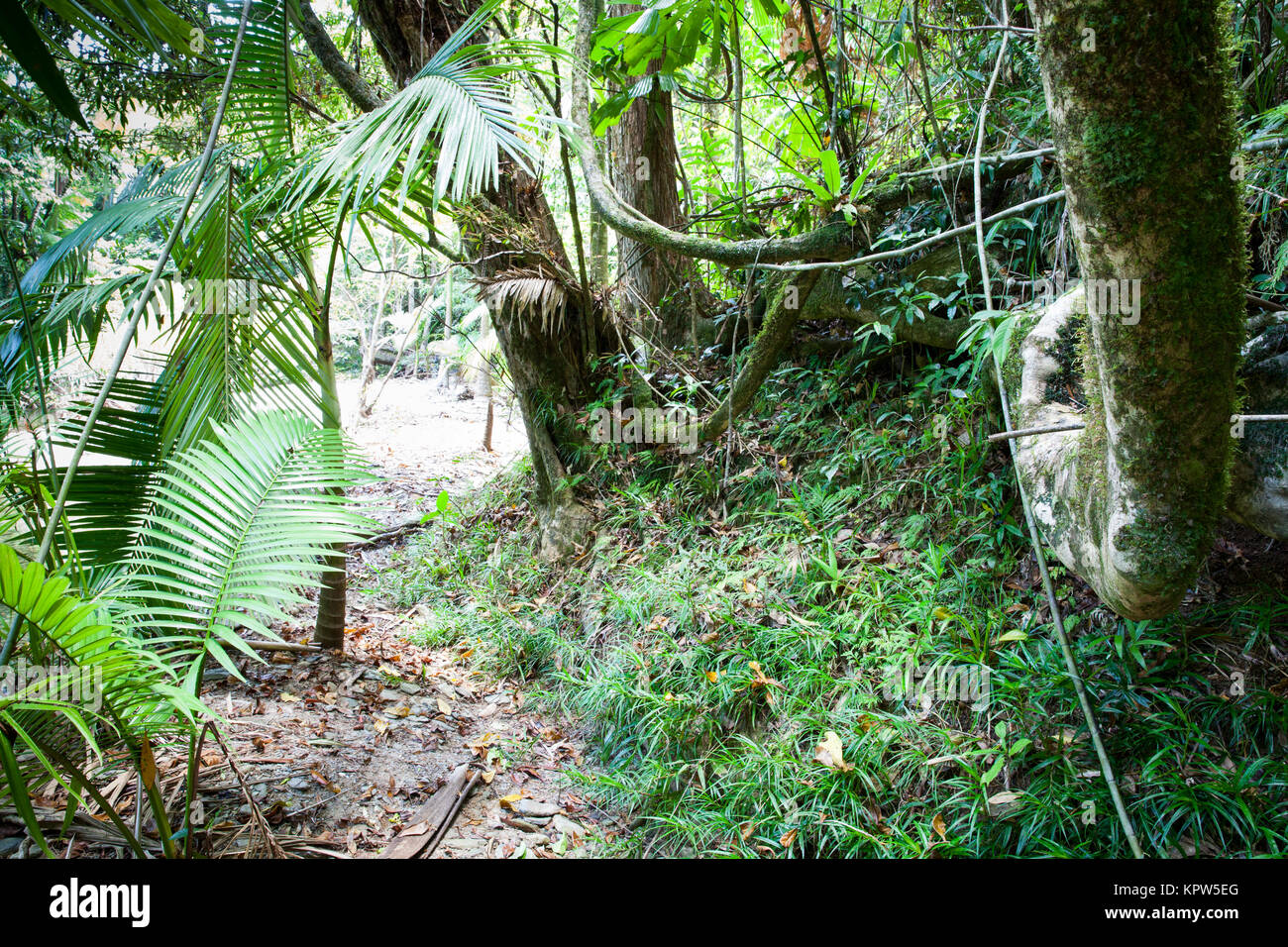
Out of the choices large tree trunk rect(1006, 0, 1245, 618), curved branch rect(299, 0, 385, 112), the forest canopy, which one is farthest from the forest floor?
curved branch rect(299, 0, 385, 112)

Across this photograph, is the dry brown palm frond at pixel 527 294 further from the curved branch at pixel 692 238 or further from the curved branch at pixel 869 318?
the curved branch at pixel 869 318

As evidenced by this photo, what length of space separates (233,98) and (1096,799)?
11.3 ft

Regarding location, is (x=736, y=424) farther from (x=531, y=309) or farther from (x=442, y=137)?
(x=442, y=137)

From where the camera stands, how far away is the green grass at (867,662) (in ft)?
5.42

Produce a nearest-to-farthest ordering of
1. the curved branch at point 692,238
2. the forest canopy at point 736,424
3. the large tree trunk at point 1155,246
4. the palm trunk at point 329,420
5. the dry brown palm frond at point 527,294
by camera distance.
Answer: the large tree trunk at point 1155,246 < the forest canopy at point 736,424 < the palm trunk at point 329,420 < the curved branch at point 692,238 < the dry brown palm frond at point 527,294

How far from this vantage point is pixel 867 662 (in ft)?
7.09

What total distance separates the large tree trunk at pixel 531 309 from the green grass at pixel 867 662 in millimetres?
490

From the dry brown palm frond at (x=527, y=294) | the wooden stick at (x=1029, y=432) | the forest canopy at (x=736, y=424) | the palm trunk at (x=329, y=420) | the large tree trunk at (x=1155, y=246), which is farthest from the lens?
the dry brown palm frond at (x=527, y=294)

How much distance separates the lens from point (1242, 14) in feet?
7.23

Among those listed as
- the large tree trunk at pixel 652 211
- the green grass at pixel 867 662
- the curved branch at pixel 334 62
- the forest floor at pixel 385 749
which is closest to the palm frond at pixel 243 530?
the forest floor at pixel 385 749

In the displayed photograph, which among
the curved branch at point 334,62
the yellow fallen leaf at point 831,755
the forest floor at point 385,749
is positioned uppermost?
the curved branch at point 334,62
